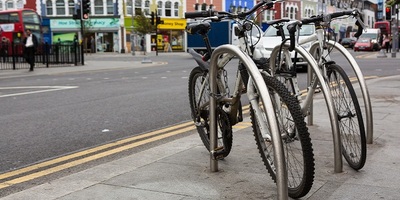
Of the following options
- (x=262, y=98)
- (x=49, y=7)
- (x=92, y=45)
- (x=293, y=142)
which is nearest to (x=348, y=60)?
(x=293, y=142)

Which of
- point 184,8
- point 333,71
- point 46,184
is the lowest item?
point 46,184

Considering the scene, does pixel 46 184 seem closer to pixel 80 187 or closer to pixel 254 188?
pixel 80 187

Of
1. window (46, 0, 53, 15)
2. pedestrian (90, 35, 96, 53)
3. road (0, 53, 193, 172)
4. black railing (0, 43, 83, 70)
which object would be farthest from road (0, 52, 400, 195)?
window (46, 0, 53, 15)

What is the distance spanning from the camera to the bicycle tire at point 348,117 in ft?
13.5

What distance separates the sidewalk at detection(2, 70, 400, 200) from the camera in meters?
3.59

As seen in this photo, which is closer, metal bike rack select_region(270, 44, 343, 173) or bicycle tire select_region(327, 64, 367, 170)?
metal bike rack select_region(270, 44, 343, 173)

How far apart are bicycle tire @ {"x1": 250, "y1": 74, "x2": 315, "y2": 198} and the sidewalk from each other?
173mm

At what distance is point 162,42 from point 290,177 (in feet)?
177

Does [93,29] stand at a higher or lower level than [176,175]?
higher

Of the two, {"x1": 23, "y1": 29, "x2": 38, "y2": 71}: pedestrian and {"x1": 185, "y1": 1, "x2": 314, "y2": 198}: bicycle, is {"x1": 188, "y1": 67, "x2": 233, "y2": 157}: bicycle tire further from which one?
{"x1": 23, "y1": 29, "x2": 38, "y2": 71}: pedestrian

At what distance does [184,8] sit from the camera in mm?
58188

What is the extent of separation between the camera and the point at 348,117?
4348 millimetres

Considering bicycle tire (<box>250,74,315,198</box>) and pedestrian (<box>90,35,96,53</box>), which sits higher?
pedestrian (<box>90,35,96,53</box>)

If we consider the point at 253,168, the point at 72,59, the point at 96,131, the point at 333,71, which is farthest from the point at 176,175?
the point at 72,59
